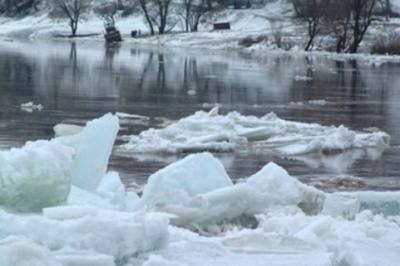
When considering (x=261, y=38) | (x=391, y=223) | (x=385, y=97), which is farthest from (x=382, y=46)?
(x=391, y=223)

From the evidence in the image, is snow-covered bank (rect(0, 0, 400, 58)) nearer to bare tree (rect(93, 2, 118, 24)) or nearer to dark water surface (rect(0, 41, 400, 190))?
bare tree (rect(93, 2, 118, 24))

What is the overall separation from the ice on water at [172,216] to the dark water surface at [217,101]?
2.55 m

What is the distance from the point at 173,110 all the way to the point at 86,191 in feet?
37.1

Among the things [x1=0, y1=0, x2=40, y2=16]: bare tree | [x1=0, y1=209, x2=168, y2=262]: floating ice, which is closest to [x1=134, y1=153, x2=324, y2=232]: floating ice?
[x1=0, y1=209, x2=168, y2=262]: floating ice

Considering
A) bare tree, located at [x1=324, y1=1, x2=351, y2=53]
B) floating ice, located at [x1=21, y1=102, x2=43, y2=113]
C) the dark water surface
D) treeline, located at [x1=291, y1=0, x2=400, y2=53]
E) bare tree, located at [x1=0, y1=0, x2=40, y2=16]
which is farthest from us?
bare tree, located at [x1=0, y1=0, x2=40, y2=16]

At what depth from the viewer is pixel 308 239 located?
6.86 meters

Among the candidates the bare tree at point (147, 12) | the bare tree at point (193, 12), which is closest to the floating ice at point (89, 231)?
the bare tree at point (147, 12)

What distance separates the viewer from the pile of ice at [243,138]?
13.0 metres

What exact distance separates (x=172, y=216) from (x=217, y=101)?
48.7ft

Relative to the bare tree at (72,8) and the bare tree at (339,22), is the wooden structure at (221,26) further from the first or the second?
the bare tree at (339,22)

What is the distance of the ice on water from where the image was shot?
5.96 meters

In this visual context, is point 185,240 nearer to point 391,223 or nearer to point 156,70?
point 391,223

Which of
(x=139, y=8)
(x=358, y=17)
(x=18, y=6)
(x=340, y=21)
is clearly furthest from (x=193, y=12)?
(x=358, y=17)

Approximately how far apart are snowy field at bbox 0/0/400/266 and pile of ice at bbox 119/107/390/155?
443 cm
